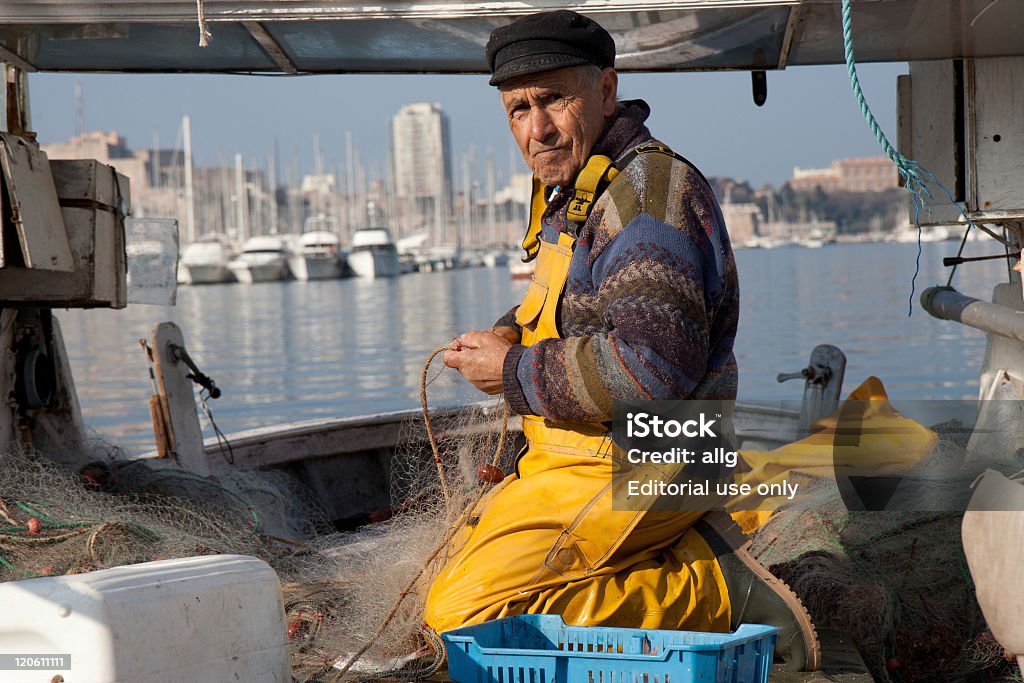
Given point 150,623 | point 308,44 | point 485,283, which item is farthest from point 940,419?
point 485,283

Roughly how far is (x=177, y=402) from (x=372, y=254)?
7494 centimetres

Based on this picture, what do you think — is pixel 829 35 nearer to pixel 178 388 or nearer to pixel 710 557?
pixel 710 557

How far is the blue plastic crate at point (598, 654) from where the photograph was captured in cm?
253

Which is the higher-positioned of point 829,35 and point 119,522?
point 829,35

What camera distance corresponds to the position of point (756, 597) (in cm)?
Result: 312

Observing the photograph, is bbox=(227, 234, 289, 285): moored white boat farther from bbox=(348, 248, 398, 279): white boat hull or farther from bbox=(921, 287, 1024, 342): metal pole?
bbox=(921, 287, 1024, 342): metal pole

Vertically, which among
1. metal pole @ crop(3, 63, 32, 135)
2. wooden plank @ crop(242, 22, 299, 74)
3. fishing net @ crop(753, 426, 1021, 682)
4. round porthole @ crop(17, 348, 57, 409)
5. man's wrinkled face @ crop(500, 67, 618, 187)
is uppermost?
wooden plank @ crop(242, 22, 299, 74)

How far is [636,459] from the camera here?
2934 mm

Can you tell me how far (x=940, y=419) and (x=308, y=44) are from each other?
3.75 m

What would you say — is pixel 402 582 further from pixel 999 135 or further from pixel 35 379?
pixel 999 135

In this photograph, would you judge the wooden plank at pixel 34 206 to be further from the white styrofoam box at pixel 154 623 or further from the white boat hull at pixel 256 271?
the white boat hull at pixel 256 271

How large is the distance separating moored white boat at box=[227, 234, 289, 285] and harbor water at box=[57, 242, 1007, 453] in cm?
2077

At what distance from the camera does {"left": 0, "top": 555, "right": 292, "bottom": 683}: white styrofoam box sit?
2.39m

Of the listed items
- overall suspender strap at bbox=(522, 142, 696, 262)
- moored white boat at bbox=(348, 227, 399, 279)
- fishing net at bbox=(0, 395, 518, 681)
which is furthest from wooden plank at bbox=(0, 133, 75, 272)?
moored white boat at bbox=(348, 227, 399, 279)
